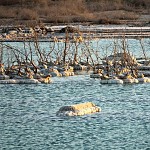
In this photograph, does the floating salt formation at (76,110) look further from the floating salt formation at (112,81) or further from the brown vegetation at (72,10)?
the brown vegetation at (72,10)

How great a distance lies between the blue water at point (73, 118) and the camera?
83.5 ft

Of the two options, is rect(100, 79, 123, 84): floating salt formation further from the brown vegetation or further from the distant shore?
the brown vegetation

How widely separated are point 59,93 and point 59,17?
5433 centimetres

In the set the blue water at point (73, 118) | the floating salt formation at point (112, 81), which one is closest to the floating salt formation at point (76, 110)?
the blue water at point (73, 118)

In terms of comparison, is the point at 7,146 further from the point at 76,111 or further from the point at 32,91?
the point at 32,91

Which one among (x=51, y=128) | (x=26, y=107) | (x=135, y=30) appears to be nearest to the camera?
(x=51, y=128)

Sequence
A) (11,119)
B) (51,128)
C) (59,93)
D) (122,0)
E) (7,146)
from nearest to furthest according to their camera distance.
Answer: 1. (7,146)
2. (51,128)
3. (11,119)
4. (59,93)
5. (122,0)

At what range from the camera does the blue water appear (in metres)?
25.4

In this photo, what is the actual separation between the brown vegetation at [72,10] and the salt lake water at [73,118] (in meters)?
46.5

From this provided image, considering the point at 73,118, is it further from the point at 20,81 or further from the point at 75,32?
the point at 75,32

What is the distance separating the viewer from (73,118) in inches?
1148

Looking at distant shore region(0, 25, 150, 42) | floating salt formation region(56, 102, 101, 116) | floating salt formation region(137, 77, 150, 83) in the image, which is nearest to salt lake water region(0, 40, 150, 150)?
floating salt formation region(56, 102, 101, 116)

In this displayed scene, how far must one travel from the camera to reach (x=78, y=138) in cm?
2608

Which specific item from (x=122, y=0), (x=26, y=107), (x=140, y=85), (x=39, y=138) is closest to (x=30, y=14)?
(x=122, y=0)
